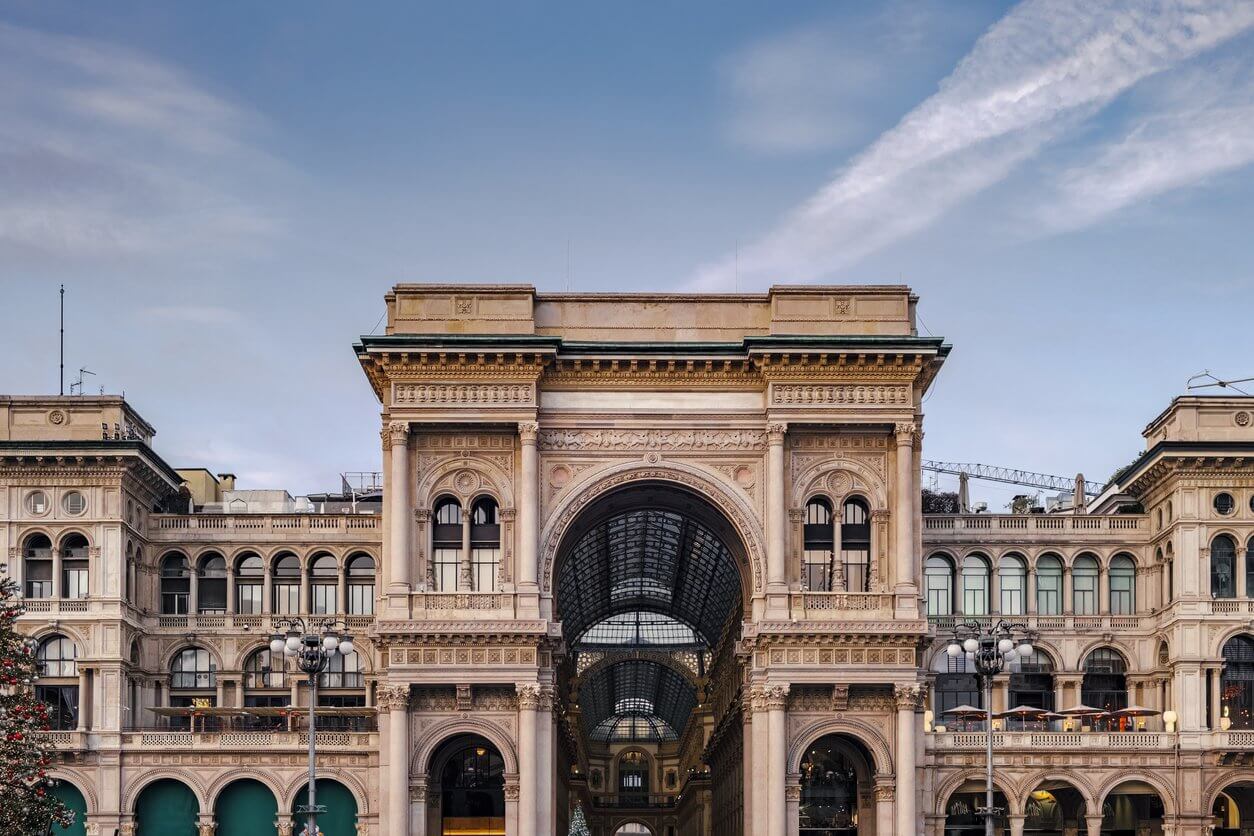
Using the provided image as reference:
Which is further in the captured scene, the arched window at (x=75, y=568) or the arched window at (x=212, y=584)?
the arched window at (x=212, y=584)

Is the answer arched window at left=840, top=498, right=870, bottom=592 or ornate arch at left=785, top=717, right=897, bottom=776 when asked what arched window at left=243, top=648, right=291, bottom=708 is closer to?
ornate arch at left=785, top=717, right=897, bottom=776

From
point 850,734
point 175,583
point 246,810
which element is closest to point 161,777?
point 246,810

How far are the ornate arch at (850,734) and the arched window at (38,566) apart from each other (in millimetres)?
35371

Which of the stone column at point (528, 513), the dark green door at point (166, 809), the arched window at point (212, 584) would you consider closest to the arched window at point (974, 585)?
the stone column at point (528, 513)

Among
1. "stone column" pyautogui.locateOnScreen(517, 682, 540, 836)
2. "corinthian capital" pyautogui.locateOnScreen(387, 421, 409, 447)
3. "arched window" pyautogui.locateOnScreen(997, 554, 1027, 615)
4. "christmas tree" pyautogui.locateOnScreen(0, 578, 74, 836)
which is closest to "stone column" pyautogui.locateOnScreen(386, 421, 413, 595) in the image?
"corinthian capital" pyautogui.locateOnScreen(387, 421, 409, 447)

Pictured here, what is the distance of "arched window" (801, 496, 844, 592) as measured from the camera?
78.1m

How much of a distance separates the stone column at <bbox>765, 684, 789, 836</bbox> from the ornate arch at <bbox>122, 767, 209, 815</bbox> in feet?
86.2

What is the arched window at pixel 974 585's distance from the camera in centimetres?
9131

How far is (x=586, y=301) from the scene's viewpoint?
79812 mm

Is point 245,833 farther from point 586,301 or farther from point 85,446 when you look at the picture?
point 586,301

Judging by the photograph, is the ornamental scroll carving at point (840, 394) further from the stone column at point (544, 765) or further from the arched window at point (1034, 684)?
the arched window at point (1034, 684)

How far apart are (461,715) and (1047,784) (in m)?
28.9

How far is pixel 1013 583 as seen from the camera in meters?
91.6

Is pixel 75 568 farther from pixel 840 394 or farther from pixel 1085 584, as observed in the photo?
pixel 1085 584
